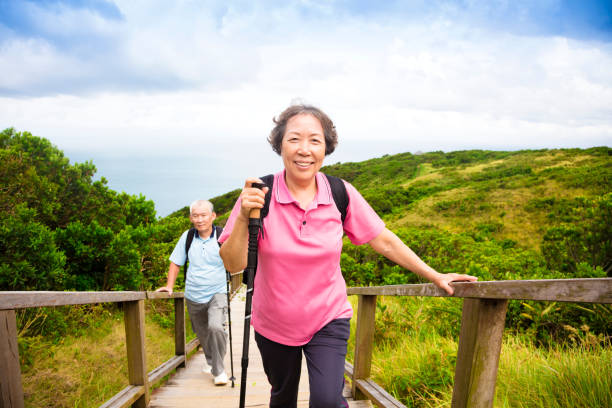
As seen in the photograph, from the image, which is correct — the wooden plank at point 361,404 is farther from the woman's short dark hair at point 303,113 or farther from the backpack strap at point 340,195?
the woman's short dark hair at point 303,113

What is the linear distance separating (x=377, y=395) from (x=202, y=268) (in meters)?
2.08

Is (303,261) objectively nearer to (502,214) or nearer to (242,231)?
(242,231)

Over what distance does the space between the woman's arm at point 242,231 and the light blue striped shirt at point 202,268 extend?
2.14 metres

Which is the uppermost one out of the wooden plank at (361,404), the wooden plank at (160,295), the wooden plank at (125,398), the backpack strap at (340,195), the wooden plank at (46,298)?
the backpack strap at (340,195)

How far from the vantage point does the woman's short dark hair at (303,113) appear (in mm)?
2131

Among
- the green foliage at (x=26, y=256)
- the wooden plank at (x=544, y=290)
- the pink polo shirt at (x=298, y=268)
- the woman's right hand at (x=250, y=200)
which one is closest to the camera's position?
the wooden plank at (x=544, y=290)

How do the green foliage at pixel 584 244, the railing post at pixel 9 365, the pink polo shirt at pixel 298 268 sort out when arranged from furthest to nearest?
the green foliage at pixel 584 244
the pink polo shirt at pixel 298 268
the railing post at pixel 9 365

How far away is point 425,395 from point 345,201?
6.73 feet

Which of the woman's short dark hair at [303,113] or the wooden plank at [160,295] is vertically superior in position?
the woman's short dark hair at [303,113]

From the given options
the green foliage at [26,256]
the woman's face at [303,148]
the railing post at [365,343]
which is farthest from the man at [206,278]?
the woman's face at [303,148]

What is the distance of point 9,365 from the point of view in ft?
5.20

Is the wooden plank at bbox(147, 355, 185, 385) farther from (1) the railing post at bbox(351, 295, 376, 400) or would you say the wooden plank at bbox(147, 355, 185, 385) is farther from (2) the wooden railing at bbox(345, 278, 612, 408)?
(2) the wooden railing at bbox(345, 278, 612, 408)

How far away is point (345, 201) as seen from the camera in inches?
82.7

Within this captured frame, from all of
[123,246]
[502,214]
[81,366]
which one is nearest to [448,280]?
[81,366]
